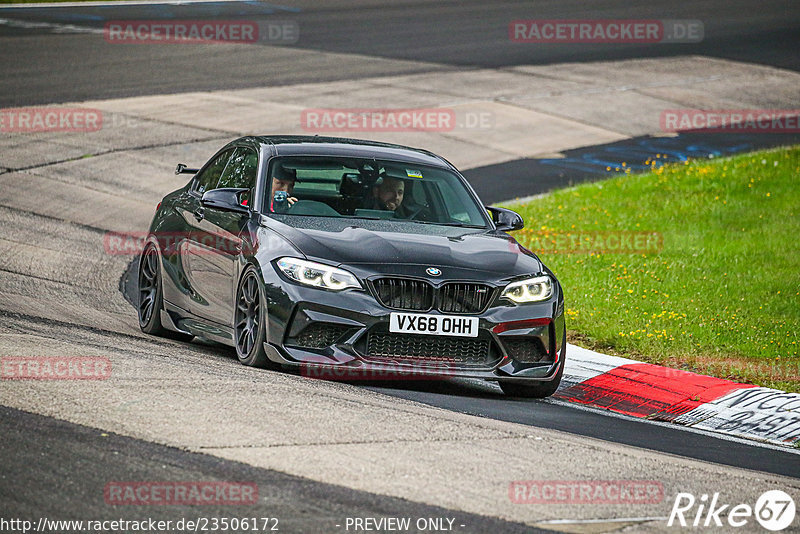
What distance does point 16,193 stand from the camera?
16359 mm

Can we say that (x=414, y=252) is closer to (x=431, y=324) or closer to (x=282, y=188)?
(x=431, y=324)

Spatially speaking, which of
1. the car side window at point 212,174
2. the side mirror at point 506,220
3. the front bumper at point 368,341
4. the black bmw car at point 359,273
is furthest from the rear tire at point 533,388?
the car side window at point 212,174

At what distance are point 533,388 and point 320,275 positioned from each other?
1781mm

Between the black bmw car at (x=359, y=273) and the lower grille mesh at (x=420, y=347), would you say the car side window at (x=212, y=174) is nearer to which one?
the black bmw car at (x=359, y=273)

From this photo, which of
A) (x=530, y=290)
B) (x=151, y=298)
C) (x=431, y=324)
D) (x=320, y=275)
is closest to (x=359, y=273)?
(x=320, y=275)

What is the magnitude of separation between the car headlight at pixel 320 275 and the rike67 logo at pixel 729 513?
2.83 m

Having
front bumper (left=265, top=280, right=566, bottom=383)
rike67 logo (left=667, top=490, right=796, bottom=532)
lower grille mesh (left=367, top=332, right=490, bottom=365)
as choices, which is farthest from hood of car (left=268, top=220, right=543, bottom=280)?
rike67 logo (left=667, top=490, right=796, bottom=532)

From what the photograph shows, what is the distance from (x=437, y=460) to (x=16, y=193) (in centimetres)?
1142

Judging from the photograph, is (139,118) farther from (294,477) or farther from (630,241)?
(294,477)

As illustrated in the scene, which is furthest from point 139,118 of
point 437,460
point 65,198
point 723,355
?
point 437,460

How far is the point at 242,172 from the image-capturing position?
9.91m

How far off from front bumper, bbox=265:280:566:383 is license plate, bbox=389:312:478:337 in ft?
0.12

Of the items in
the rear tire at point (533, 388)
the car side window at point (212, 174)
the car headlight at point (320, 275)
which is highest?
the car side window at point (212, 174)

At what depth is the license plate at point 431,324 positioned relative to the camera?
8.11 m
